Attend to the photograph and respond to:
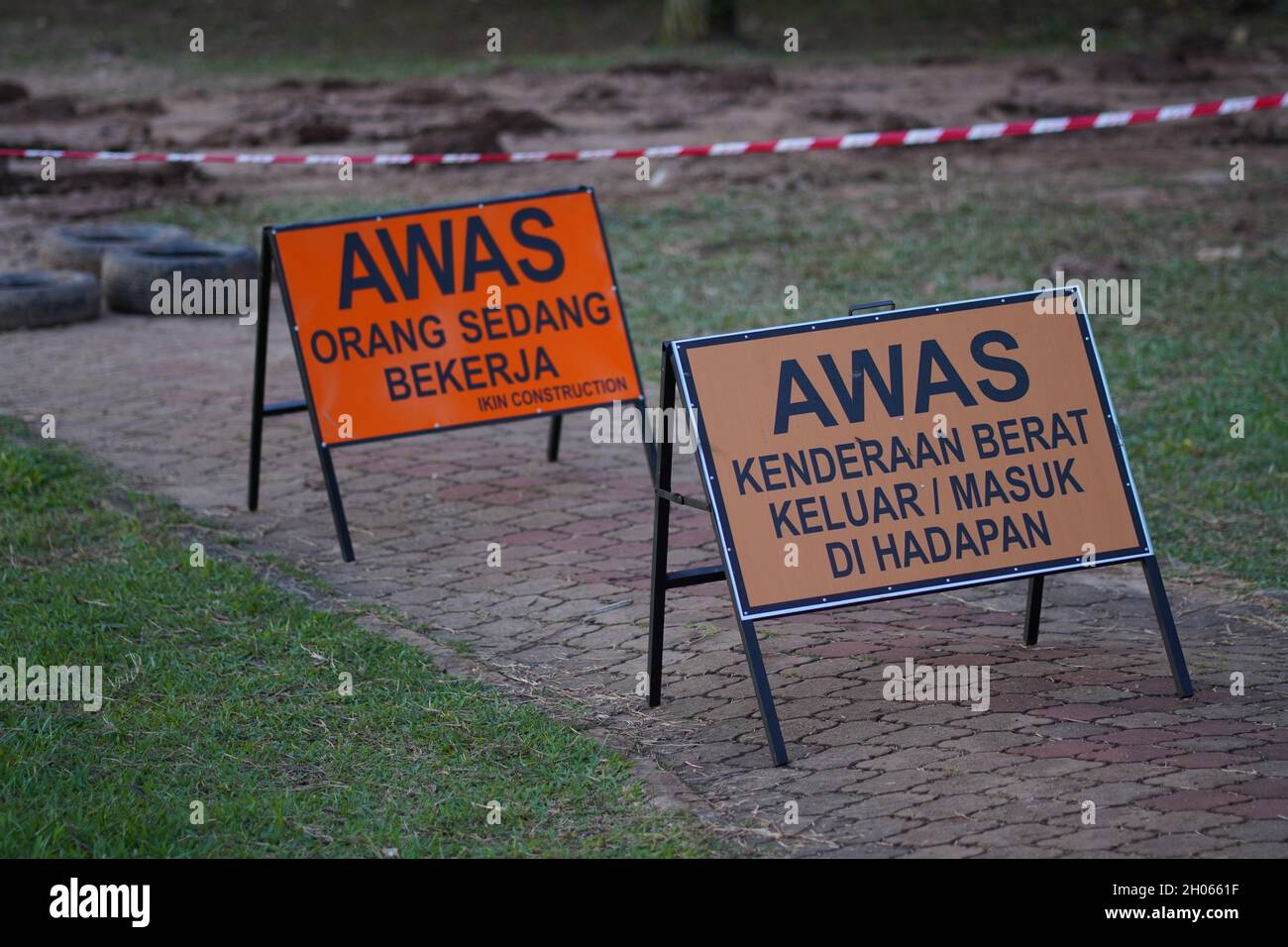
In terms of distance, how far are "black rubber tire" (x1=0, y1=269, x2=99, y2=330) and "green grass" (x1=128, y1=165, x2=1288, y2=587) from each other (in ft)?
7.89

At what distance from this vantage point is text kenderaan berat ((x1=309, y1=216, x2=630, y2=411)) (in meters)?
7.20

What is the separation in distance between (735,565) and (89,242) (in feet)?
30.2

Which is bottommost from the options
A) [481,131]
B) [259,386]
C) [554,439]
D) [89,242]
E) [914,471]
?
[914,471]

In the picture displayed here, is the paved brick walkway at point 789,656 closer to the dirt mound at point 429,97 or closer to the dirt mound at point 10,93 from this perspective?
the dirt mound at point 429,97

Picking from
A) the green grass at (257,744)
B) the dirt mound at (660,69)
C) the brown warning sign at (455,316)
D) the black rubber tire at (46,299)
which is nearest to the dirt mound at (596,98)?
the dirt mound at (660,69)

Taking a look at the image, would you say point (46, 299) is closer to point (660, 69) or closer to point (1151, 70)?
point (660, 69)

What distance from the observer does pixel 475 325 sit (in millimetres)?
7352

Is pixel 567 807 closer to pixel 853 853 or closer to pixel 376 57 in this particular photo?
pixel 853 853

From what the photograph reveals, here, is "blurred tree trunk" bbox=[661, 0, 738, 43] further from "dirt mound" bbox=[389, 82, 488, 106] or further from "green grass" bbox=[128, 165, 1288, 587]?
"green grass" bbox=[128, 165, 1288, 587]

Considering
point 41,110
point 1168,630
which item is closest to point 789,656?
point 1168,630

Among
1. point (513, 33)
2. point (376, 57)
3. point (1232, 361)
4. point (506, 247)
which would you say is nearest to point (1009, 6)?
point (513, 33)

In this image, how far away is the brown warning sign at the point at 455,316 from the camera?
7.13 metres

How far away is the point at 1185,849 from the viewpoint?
4.15 m

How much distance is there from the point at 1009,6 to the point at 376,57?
42.8ft
